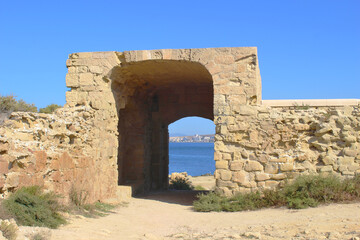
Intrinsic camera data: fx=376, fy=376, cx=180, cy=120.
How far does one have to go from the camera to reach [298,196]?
22.1 feet

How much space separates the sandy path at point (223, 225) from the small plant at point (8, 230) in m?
0.60

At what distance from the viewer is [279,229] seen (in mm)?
5172

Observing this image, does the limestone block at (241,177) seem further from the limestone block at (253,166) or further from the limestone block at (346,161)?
the limestone block at (346,161)

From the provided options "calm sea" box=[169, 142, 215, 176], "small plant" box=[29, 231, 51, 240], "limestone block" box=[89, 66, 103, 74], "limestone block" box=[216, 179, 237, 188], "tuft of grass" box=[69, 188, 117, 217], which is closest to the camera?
"small plant" box=[29, 231, 51, 240]

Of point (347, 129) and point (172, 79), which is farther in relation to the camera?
point (172, 79)

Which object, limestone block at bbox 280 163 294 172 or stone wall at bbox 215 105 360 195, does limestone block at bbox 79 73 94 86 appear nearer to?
stone wall at bbox 215 105 360 195

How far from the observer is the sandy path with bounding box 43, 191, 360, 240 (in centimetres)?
479

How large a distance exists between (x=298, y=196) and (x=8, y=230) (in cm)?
491

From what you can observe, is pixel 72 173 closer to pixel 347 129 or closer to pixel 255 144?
pixel 255 144

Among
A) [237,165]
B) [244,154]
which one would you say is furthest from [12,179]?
[244,154]

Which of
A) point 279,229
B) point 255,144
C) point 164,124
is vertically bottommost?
point 279,229

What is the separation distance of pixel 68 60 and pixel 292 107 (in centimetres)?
514

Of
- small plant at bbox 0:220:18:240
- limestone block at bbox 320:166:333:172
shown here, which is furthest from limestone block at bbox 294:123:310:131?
small plant at bbox 0:220:18:240

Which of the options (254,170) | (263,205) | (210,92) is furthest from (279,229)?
(210,92)
